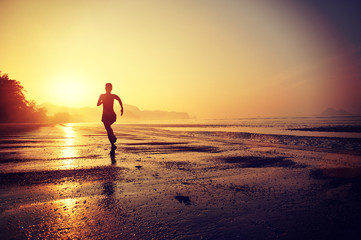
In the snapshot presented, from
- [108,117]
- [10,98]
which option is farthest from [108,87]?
[10,98]

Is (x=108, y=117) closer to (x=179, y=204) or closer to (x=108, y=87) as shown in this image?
(x=108, y=87)

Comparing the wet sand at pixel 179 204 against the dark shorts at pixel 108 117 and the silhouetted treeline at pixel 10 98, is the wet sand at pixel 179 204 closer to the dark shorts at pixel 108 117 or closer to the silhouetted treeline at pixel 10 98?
the dark shorts at pixel 108 117

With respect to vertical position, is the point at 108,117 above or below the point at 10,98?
below

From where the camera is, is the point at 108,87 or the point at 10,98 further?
the point at 10,98

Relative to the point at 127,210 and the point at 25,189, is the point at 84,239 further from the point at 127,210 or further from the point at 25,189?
the point at 25,189

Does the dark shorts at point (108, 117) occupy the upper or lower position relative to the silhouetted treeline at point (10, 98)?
lower

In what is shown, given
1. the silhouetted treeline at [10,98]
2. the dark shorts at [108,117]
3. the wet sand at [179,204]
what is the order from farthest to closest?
the silhouetted treeline at [10,98] → the dark shorts at [108,117] → the wet sand at [179,204]

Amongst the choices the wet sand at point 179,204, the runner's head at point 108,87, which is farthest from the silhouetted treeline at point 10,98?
the wet sand at point 179,204

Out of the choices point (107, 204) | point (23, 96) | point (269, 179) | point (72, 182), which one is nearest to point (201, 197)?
point (107, 204)

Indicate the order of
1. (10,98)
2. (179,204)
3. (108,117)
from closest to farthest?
(179,204), (108,117), (10,98)

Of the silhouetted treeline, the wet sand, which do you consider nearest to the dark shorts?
the wet sand

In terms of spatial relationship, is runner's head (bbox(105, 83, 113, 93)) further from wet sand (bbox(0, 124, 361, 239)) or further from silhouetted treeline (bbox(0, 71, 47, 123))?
silhouetted treeline (bbox(0, 71, 47, 123))

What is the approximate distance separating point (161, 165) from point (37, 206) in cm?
302

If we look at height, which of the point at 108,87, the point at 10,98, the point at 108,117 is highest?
the point at 10,98
